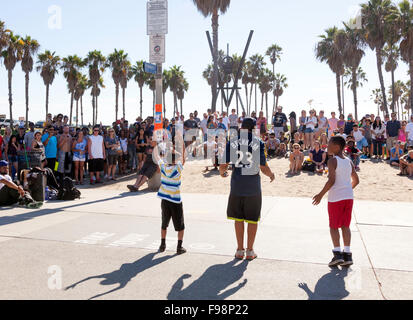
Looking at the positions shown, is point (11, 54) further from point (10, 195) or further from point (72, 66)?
point (10, 195)

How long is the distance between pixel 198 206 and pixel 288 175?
16.7 feet

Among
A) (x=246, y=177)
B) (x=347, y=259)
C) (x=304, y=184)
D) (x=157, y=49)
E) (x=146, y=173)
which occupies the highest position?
(x=157, y=49)

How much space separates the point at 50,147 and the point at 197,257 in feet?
26.8

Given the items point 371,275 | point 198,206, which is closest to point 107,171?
point 198,206

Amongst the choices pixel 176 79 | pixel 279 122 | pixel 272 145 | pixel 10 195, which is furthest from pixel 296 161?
pixel 176 79

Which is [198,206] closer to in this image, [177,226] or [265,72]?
[177,226]

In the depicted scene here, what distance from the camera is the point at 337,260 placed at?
439 cm

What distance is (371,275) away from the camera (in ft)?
13.5

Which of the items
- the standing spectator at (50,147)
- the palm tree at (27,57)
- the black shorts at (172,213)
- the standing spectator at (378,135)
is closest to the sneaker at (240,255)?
the black shorts at (172,213)

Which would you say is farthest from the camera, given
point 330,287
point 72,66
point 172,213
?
point 72,66

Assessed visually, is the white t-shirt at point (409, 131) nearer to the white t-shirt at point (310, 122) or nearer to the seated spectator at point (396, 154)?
the seated spectator at point (396, 154)

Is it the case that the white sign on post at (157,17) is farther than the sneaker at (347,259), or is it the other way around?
the white sign on post at (157,17)

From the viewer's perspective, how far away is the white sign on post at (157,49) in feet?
29.4

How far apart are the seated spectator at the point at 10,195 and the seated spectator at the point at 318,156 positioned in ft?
29.4
